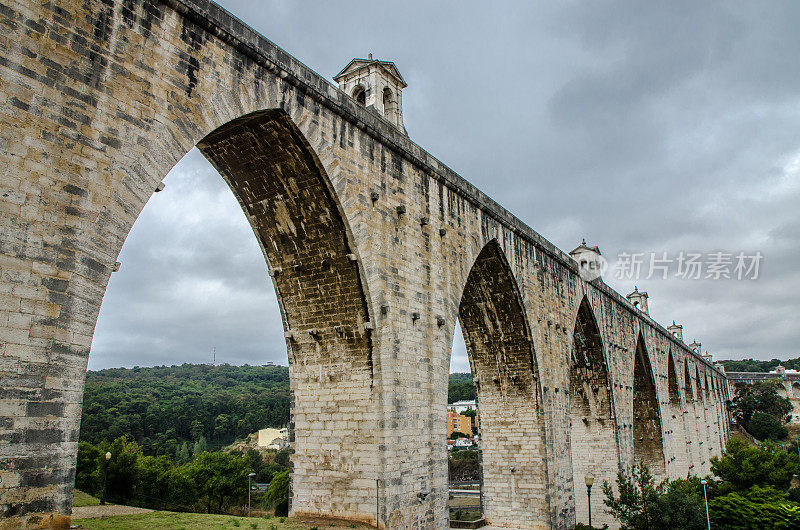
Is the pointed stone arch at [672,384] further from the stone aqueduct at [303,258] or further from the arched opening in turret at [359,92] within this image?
the arched opening in turret at [359,92]

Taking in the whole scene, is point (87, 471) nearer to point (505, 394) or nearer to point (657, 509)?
point (505, 394)

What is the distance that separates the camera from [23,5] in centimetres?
656

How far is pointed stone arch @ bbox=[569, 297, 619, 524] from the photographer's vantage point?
24.6 m

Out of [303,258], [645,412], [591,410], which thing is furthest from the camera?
[645,412]

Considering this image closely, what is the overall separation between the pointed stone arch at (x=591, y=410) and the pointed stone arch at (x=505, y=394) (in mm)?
6715

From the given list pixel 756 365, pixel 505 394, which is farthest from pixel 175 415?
pixel 756 365

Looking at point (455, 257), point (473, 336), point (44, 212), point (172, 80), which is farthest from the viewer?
point (473, 336)

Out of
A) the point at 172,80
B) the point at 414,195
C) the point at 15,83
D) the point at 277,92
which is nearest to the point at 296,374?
the point at 414,195

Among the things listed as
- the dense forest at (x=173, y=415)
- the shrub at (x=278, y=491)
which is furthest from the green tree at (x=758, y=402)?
the shrub at (x=278, y=491)

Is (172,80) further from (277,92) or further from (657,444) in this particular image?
(657,444)

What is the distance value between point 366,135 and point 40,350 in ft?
25.0

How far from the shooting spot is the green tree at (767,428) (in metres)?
66.4

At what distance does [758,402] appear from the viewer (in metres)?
76.4

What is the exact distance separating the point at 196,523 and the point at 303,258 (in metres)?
5.95
